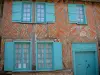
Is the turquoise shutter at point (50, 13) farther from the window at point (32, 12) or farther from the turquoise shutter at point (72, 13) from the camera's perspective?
the turquoise shutter at point (72, 13)

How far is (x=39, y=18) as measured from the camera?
1183 centimetres

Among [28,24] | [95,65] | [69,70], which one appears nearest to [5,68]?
[28,24]

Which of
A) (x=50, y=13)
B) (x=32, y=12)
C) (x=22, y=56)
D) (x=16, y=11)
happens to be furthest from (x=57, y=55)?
(x=16, y=11)

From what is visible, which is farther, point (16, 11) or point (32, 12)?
point (32, 12)

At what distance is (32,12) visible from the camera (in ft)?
38.6

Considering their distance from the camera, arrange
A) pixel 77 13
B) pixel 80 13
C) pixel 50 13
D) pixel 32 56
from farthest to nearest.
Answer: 1. pixel 80 13
2. pixel 77 13
3. pixel 50 13
4. pixel 32 56

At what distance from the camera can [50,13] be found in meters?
11.9

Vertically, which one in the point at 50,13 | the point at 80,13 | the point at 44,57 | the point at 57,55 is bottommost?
the point at 44,57

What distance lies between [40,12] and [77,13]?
248 centimetres

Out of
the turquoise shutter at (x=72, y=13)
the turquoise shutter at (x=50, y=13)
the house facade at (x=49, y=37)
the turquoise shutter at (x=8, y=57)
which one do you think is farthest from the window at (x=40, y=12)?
the turquoise shutter at (x=8, y=57)

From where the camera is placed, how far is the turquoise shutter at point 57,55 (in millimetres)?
11195

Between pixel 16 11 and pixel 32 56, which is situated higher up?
pixel 16 11

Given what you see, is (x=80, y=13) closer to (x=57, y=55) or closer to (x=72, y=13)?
(x=72, y=13)

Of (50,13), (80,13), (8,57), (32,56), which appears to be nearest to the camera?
(8,57)
